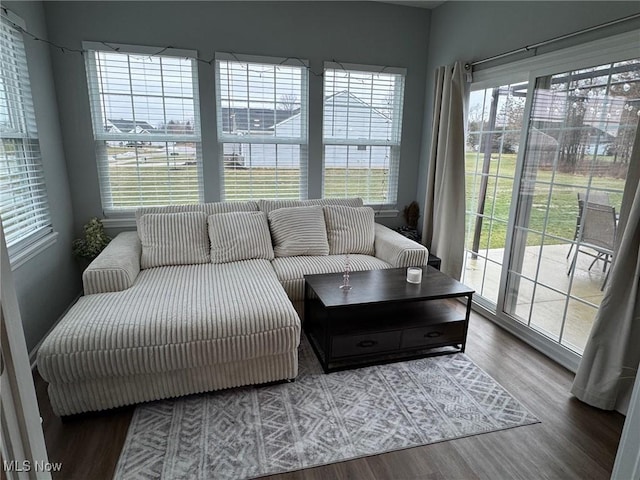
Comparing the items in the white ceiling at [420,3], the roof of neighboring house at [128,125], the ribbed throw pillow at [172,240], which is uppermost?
the white ceiling at [420,3]

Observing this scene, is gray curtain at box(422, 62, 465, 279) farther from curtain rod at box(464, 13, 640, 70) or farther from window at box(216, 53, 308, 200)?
window at box(216, 53, 308, 200)

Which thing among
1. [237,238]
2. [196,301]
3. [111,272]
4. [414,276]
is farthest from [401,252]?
[111,272]

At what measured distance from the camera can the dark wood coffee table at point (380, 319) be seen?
2.35 m

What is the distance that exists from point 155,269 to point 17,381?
7.23ft

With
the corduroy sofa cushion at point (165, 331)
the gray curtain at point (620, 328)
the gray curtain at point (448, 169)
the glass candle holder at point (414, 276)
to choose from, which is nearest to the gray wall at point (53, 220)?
the corduroy sofa cushion at point (165, 331)

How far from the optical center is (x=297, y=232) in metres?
3.17

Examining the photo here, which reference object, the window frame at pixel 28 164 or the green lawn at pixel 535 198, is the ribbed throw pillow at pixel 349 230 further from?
the window frame at pixel 28 164

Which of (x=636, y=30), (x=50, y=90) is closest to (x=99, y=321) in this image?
(x=50, y=90)

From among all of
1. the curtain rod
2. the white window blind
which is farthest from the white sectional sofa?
the curtain rod

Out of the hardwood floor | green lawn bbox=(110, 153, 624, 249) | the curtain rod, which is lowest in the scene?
the hardwood floor

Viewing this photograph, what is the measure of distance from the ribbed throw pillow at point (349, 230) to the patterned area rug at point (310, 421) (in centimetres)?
122

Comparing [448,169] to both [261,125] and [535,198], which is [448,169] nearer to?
[535,198]

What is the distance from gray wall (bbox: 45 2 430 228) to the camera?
2.95 meters

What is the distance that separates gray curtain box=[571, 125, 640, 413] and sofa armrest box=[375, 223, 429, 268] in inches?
49.9
